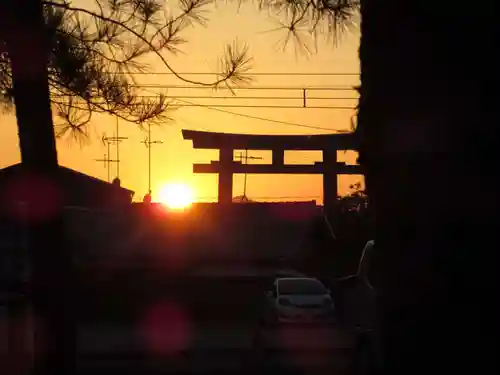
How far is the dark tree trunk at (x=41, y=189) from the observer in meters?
6.68

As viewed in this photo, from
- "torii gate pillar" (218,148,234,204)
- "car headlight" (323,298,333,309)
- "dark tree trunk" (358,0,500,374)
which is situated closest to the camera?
"dark tree trunk" (358,0,500,374)

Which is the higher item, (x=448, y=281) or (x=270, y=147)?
(x=270, y=147)

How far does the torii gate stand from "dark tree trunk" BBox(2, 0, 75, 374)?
24631 mm

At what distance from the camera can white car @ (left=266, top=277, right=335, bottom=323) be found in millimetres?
21328

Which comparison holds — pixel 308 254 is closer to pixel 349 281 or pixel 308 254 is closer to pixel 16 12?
pixel 349 281

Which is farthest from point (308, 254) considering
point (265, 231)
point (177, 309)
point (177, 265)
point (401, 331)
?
point (401, 331)

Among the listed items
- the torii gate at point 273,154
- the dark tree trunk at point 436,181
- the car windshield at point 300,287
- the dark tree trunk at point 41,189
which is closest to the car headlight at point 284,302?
the car windshield at point 300,287

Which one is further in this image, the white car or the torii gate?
the torii gate

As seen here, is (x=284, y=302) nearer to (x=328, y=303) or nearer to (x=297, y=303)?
(x=297, y=303)

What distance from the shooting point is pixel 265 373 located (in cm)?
1204

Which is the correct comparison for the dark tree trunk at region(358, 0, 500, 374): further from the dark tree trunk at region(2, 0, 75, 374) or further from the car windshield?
the car windshield

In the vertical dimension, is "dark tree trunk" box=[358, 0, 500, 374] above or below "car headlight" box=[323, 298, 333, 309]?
above

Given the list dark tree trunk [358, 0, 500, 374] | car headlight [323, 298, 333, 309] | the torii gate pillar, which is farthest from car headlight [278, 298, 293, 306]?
dark tree trunk [358, 0, 500, 374]

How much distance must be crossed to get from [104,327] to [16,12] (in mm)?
14521
